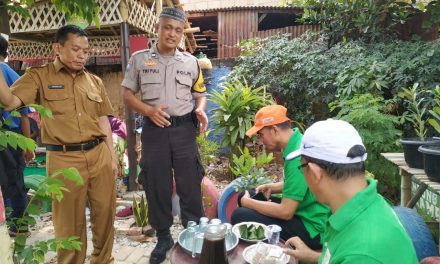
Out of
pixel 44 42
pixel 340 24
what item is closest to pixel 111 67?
pixel 44 42

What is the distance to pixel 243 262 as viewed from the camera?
6.52 feet

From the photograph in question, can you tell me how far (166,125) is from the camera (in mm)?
3160

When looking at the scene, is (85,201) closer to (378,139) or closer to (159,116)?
(159,116)

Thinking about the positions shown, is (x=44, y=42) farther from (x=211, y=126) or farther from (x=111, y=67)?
(x=211, y=126)

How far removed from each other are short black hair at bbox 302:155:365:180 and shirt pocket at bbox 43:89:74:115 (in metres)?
2.28

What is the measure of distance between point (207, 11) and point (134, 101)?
25.6ft

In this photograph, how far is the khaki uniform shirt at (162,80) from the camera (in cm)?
327

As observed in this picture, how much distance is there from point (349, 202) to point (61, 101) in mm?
2453

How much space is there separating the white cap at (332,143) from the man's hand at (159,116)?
1.94 metres

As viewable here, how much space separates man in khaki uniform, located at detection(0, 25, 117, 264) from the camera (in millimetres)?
2738

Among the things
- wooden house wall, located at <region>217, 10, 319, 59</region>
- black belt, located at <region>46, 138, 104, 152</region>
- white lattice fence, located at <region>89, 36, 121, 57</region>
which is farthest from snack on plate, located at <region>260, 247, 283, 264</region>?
wooden house wall, located at <region>217, 10, 319, 59</region>

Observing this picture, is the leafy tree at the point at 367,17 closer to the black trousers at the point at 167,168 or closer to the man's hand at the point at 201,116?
the man's hand at the point at 201,116

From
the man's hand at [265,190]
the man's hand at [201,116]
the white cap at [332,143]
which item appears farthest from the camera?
the man's hand at [201,116]

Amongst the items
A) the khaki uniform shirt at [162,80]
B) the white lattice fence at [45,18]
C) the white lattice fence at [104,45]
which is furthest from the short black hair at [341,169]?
the white lattice fence at [104,45]
